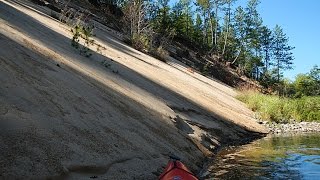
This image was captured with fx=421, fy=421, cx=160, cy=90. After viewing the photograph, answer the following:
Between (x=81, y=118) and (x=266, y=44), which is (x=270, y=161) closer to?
(x=81, y=118)

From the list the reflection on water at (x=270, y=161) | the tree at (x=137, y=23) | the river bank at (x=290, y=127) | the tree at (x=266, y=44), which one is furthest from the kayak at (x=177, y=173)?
the tree at (x=266, y=44)

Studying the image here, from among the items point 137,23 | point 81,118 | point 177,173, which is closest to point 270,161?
point 81,118

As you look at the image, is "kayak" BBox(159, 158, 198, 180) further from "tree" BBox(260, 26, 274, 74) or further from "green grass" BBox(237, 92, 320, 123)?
"tree" BBox(260, 26, 274, 74)

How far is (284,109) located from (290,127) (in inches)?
90.2

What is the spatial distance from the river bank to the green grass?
0.76m

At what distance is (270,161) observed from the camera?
30.7 ft

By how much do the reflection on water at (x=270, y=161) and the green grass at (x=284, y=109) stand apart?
5.35 m

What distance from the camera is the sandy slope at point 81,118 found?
18.3 ft

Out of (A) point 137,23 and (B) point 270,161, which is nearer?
(B) point 270,161

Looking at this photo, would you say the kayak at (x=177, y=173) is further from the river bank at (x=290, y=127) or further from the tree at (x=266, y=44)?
the tree at (x=266, y=44)

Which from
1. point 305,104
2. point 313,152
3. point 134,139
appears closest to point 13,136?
point 134,139

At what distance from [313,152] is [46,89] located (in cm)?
684

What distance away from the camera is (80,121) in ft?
22.9

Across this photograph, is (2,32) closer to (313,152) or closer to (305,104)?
(313,152)
